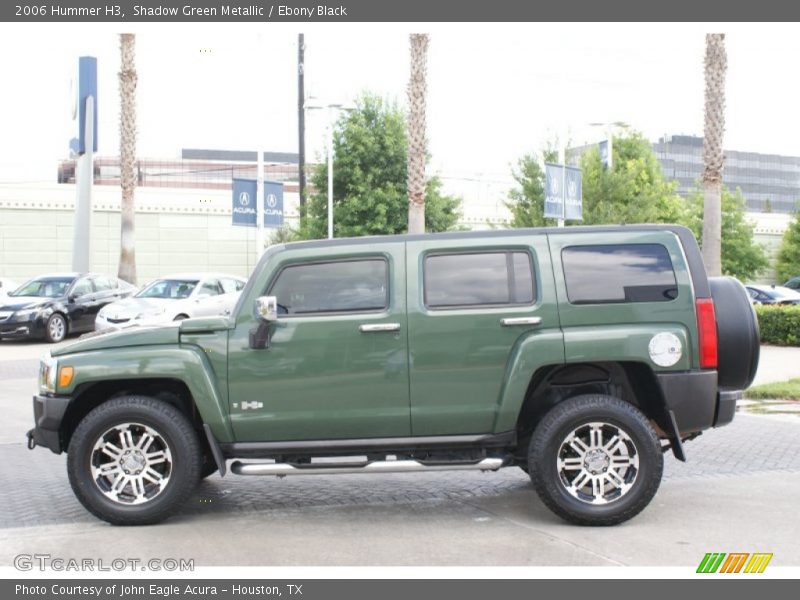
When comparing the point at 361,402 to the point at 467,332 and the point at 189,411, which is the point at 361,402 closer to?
the point at 467,332

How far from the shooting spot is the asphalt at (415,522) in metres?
5.86

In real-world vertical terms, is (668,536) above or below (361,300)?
below

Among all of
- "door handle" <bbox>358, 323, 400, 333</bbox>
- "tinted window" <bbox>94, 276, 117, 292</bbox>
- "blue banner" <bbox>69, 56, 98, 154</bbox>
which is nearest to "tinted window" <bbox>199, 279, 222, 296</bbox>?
"tinted window" <bbox>94, 276, 117, 292</bbox>

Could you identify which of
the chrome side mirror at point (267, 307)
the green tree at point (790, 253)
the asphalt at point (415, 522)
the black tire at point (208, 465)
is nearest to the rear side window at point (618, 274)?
the asphalt at point (415, 522)

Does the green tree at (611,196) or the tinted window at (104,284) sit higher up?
the green tree at (611,196)

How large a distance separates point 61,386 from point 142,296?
15.9m

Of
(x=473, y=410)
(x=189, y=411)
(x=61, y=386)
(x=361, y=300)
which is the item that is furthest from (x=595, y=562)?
(x=61, y=386)

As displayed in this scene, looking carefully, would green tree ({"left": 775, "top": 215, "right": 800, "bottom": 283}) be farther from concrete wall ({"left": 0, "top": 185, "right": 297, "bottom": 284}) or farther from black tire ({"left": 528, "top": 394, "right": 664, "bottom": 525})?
black tire ({"left": 528, "top": 394, "right": 664, "bottom": 525})

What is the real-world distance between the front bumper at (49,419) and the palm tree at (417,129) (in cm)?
1612

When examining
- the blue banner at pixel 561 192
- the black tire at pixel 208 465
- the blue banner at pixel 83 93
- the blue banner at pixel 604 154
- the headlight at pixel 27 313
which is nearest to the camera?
the black tire at pixel 208 465

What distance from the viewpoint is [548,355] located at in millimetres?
6430

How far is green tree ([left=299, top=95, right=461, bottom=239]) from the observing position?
3081 centimetres

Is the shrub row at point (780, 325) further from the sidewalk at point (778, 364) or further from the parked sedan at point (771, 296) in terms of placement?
the parked sedan at point (771, 296)

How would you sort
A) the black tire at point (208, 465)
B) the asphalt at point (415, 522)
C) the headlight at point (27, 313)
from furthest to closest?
1. the headlight at point (27, 313)
2. the black tire at point (208, 465)
3. the asphalt at point (415, 522)
